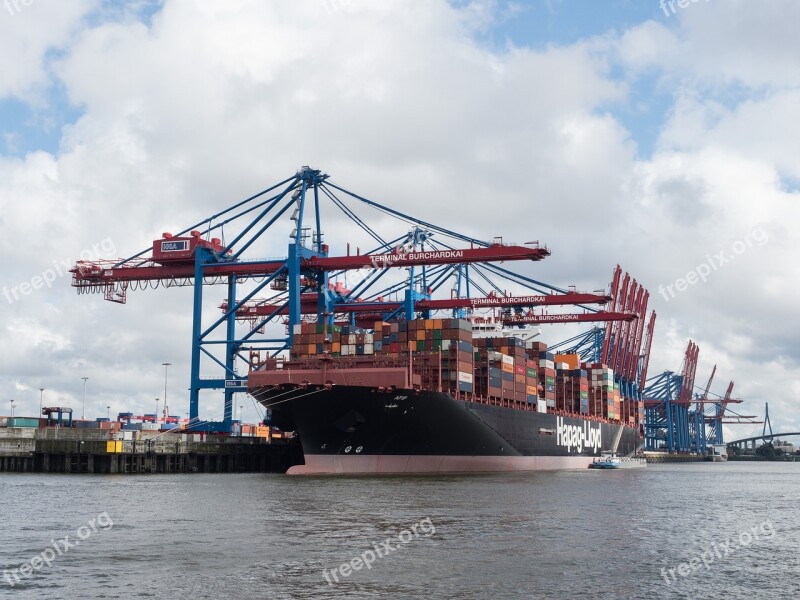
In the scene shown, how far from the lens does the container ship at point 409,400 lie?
51.4 metres

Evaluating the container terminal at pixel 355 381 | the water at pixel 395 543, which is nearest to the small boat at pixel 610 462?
the container terminal at pixel 355 381

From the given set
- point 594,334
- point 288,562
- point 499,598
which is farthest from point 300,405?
point 594,334

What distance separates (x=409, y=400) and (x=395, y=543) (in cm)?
2725

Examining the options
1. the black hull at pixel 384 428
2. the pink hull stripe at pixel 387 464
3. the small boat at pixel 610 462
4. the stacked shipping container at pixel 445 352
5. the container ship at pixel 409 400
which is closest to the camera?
the black hull at pixel 384 428

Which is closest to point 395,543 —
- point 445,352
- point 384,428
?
point 384,428

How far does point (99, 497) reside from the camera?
123 ft

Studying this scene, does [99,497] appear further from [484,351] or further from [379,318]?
[379,318]

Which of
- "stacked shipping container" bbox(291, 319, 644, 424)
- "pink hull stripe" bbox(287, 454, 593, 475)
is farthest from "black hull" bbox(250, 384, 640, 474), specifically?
"stacked shipping container" bbox(291, 319, 644, 424)

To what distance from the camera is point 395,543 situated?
2414 cm

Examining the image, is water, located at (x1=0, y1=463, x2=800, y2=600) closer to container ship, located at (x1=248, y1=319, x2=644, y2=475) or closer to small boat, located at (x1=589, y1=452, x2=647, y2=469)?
container ship, located at (x1=248, y1=319, x2=644, y2=475)

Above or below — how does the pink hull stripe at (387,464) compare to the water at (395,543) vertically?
above

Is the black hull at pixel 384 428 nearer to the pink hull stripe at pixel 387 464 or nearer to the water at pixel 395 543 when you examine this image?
the pink hull stripe at pixel 387 464

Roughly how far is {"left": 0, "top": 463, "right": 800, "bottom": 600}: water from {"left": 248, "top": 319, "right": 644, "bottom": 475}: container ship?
992 centimetres

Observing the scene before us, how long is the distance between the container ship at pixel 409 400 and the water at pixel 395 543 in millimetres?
9920
